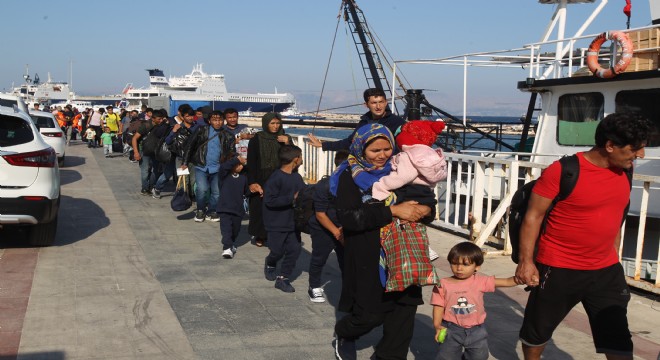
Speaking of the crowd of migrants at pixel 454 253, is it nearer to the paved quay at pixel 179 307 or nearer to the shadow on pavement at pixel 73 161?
the paved quay at pixel 179 307

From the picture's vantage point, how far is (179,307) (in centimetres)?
600

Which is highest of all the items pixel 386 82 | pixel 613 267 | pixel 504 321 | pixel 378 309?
pixel 386 82

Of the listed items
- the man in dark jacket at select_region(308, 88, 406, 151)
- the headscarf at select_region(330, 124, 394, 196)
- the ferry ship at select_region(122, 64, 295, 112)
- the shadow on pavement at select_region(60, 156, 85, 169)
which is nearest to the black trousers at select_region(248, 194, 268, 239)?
the man in dark jacket at select_region(308, 88, 406, 151)

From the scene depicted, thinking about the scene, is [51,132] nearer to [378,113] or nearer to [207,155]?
[207,155]

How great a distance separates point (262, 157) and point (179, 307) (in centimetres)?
269

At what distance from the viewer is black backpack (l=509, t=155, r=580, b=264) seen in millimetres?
3934

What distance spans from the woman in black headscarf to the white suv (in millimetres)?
2240

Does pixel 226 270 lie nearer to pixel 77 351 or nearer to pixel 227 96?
pixel 77 351

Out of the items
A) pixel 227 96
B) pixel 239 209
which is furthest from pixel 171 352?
pixel 227 96

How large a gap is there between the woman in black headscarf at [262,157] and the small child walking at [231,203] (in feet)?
0.66

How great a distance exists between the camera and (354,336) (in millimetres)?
4496

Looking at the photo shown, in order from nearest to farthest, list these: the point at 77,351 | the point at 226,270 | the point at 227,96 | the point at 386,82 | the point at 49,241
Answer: the point at 77,351
the point at 226,270
the point at 49,241
the point at 386,82
the point at 227,96

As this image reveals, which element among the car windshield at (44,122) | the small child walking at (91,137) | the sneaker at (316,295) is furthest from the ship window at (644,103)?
the small child walking at (91,137)

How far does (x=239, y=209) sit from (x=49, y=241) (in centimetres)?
224
